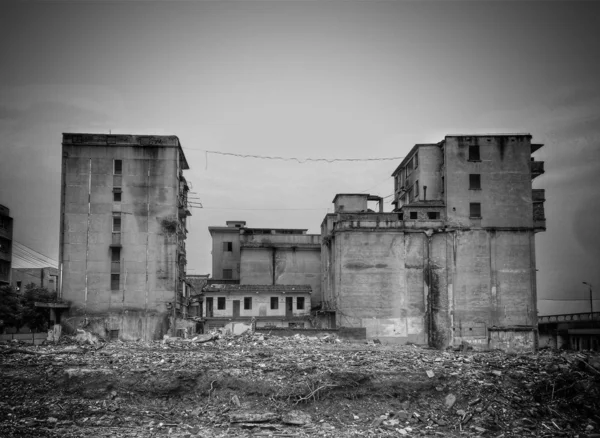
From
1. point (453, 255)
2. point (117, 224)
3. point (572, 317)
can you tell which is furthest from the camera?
point (572, 317)

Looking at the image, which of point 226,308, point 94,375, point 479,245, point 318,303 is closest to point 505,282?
point 479,245

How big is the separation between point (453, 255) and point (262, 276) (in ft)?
62.2

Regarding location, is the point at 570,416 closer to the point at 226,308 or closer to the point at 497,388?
the point at 497,388

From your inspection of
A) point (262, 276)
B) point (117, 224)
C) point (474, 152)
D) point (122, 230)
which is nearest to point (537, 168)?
point (474, 152)

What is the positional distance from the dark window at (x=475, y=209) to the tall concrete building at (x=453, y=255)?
80mm

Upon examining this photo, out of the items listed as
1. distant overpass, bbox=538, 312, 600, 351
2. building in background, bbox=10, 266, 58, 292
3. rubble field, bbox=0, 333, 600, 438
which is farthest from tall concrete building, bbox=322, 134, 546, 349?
building in background, bbox=10, 266, 58, 292

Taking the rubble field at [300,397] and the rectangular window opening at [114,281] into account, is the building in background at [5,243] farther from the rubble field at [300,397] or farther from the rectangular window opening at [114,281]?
the rubble field at [300,397]

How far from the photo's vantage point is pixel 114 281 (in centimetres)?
4703

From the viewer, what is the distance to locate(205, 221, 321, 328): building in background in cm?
5347

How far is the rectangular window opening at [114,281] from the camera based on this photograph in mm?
46875

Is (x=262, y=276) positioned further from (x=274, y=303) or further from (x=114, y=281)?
(x=114, y=281)

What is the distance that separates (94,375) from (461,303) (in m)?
32.1

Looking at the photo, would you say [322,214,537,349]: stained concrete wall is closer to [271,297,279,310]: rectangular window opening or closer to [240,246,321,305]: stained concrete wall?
[271,297,279,310]: rectangular window opening

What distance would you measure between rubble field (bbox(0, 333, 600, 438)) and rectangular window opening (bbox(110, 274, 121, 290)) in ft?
59.6
